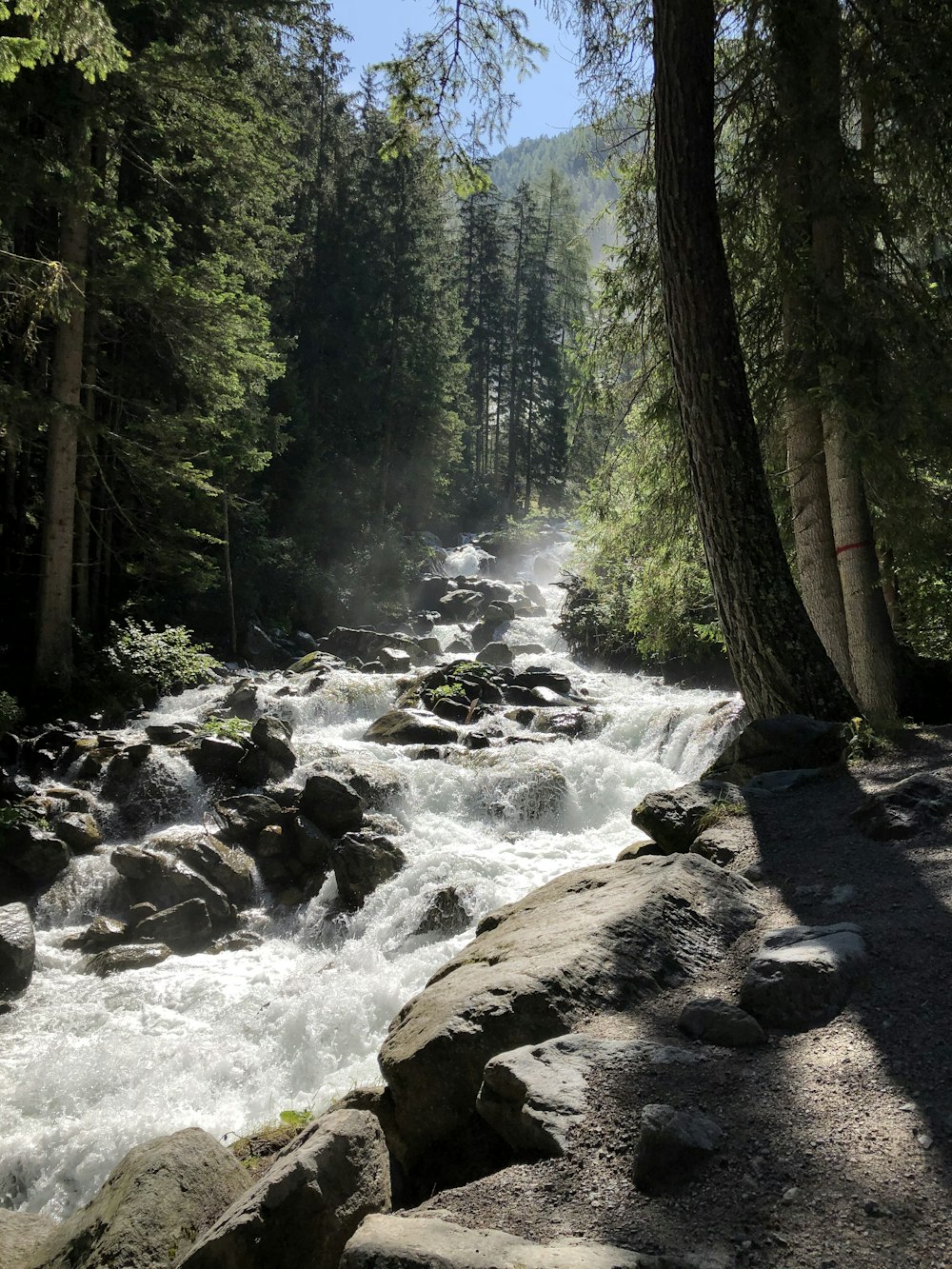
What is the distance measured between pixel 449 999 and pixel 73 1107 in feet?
12.8

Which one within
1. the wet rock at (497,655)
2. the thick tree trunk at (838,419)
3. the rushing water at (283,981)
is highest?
the thick tree trunk at (838,419)

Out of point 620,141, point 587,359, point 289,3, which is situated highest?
point 289,3

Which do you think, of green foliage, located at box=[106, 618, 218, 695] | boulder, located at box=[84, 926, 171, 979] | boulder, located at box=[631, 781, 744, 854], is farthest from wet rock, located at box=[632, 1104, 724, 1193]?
green foliage, located at box=[106, 618, 218, 695]

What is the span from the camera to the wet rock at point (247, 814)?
9891mm

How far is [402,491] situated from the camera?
1325 inches

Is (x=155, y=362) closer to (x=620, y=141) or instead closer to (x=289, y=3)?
(x=289, y=3)

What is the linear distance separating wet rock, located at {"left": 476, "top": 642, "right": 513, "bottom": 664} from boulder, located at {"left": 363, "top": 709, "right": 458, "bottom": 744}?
255 inches

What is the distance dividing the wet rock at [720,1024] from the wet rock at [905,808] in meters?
Answer: 2.15

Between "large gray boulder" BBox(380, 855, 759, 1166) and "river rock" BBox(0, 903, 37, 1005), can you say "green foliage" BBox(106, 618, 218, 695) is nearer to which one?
"river rock" BBox(0, 903, 37, 1005)

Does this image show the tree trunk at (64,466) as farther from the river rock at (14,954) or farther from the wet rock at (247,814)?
Result: the river rock at (14,954)

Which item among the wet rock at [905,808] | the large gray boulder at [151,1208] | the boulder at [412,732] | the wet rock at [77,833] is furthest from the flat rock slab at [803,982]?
the boulder at [412,732]

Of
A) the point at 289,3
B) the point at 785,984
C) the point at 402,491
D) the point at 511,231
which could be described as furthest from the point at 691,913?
the point at 511,231

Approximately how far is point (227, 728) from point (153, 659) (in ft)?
10.7

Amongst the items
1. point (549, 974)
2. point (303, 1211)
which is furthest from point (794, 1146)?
point (303, 1211)
